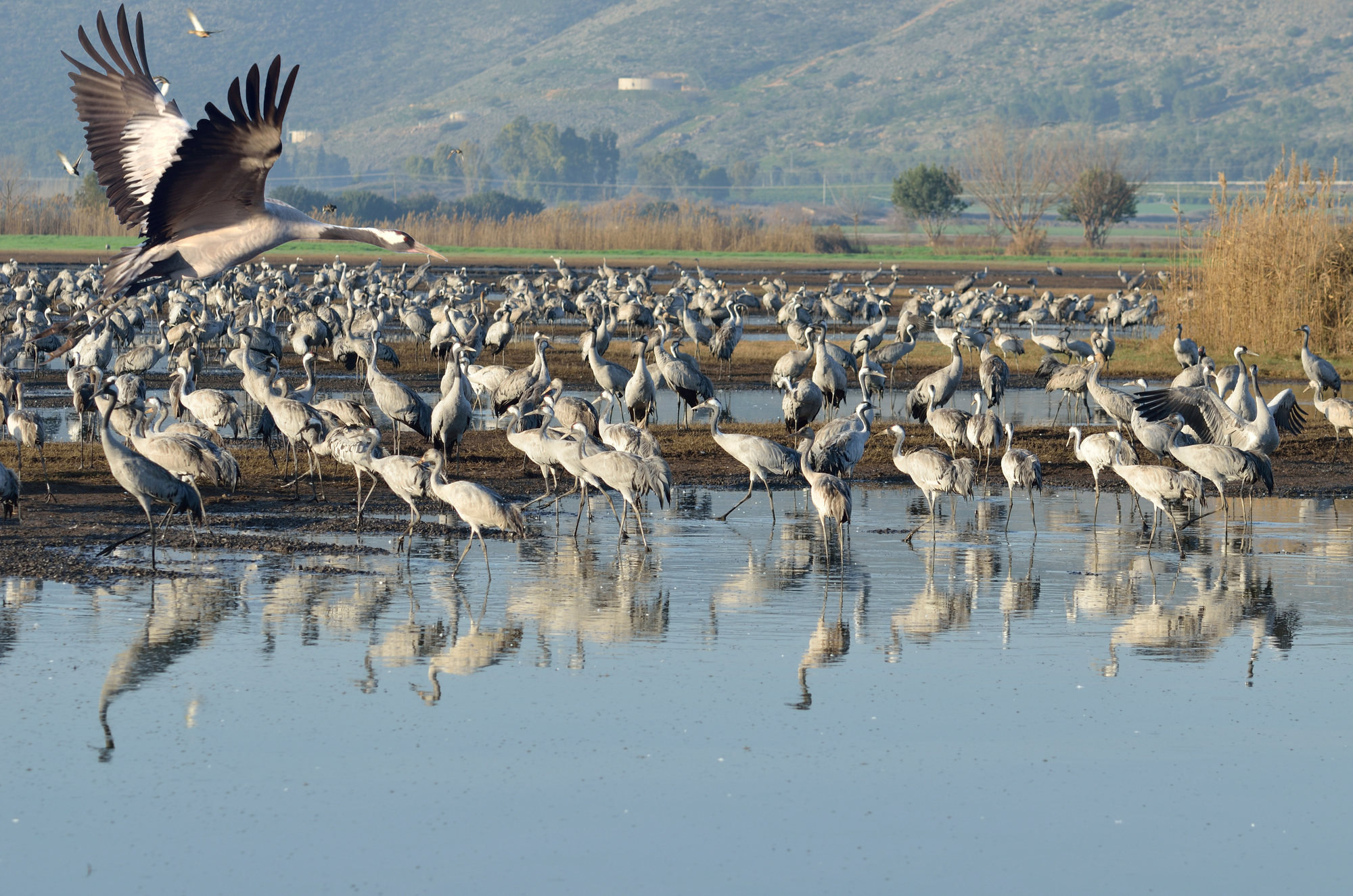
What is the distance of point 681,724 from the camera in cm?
749

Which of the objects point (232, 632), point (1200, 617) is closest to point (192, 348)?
point (232, 632)

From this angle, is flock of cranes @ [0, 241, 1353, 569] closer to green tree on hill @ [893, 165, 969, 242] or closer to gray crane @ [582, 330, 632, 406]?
gray crane @ [582, 330, 632, 406]

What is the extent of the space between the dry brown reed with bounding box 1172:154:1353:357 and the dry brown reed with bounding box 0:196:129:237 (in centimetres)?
5659

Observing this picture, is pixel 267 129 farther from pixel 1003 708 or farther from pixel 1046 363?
pixel 1046 363

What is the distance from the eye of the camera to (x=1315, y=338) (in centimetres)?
2711

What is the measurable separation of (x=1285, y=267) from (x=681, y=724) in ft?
71.5

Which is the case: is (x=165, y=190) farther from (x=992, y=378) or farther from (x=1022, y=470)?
(x=992, y=378)

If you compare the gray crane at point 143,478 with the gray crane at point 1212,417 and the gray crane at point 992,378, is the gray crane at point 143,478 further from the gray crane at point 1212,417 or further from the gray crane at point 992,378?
the gray crane at point 992,378

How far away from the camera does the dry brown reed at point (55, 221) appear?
239 feet

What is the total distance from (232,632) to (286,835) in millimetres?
3162

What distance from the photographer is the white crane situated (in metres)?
8.46

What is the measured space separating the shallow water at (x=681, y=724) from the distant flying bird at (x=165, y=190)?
2.07 meters

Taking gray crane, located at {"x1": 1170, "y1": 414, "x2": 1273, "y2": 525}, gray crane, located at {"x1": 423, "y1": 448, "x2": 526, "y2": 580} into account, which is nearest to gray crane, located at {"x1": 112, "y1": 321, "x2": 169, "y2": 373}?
gray crane, located at {"x1": 423, "y1": 448, "x2": 526, "y2": 580}

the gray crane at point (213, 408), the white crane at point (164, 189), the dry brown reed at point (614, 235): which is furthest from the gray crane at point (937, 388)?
the dry brown reed at point (614, 235)
